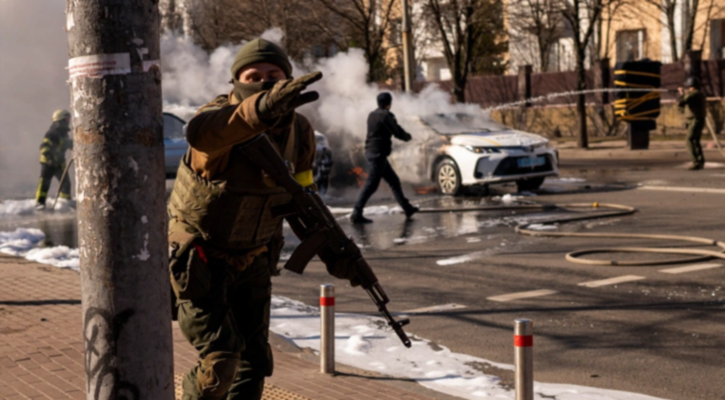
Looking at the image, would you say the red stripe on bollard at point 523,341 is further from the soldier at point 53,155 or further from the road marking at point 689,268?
the soldier at point 53,155

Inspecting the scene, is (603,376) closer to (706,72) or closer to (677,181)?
(677,181)

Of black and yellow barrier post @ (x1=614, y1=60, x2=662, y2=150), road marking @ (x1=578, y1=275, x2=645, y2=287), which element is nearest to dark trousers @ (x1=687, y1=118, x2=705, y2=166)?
black and yellow barrier post @ (x1=614, y1=60, x2=662, y2=150)

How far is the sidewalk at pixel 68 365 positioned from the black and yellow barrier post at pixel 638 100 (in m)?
20.6

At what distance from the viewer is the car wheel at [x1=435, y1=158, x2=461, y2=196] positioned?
16812 mm

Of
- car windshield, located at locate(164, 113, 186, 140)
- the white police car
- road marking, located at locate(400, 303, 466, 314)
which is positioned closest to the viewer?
road marking, located at locate(400, 303, 466, 314)

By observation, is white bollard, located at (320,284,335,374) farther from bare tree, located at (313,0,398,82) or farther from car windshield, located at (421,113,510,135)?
bare tree, located at (313,0,398,82)

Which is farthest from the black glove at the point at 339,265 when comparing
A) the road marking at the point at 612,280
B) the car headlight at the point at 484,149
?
the car headlight at the point at 484,149

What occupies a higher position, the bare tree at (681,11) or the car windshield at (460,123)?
the bare tree at (681,11)

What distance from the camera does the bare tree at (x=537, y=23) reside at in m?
34.8

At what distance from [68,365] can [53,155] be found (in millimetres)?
12059

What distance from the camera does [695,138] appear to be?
19328 mm

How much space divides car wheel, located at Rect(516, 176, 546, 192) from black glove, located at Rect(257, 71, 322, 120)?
14177 mm

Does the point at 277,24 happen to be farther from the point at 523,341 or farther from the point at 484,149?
the point at 523,341

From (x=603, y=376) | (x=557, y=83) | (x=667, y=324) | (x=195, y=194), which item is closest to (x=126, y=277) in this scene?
(x=195, y=194)
